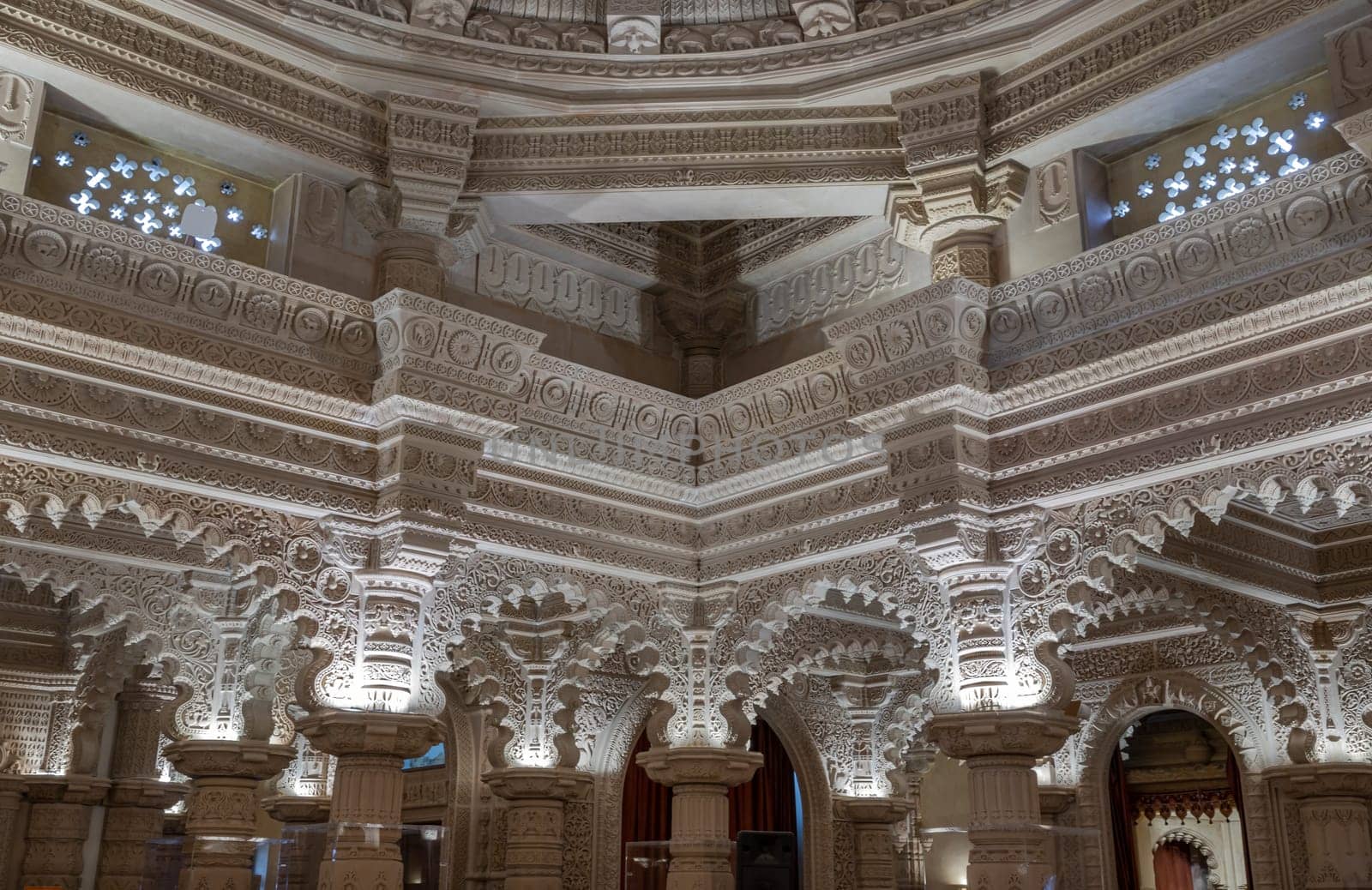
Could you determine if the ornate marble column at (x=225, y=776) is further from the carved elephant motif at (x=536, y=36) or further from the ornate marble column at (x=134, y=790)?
the carved elephant motif at (x=536, y=36)

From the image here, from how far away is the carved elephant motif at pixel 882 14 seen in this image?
5.37 metres

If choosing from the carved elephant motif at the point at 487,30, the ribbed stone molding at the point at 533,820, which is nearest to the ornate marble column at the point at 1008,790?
the ribbed stone molding at the point at 533,820

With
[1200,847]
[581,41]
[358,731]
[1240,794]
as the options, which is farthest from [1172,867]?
[581,41]

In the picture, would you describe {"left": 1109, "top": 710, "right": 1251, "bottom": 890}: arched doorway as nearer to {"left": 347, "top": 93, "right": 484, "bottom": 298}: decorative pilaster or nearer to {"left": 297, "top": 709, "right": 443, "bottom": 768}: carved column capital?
{"left": 297, "top": 709, "right": 443, "bottom": 768}: carved column capital

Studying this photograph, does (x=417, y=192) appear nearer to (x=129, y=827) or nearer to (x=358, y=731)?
(x=358, y=731)

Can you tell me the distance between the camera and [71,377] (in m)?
4.47

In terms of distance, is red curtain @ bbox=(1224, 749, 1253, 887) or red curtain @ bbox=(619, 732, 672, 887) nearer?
red curtain @ bbox=(1224, 749, 1253, 887)

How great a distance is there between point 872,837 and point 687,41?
5527 mm

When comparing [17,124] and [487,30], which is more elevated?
[487,30]

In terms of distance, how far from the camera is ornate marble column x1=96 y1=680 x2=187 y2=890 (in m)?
8.77

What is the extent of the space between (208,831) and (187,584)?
1250mm

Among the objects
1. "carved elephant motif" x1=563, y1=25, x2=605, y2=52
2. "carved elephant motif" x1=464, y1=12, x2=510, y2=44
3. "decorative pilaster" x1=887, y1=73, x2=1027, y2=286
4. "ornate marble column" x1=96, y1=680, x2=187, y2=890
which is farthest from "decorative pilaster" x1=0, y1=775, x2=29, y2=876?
"decorative pilaster" x1=887, y1=73, x2=1027, y2=286

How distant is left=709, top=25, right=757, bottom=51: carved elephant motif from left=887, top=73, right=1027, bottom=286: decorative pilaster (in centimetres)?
66

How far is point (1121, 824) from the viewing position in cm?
848
